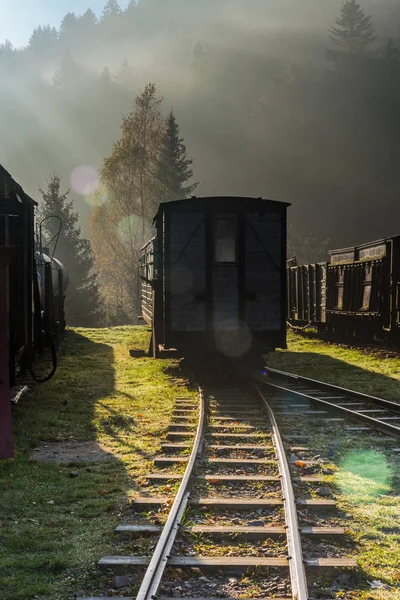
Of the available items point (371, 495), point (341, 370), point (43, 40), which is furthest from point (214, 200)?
point (43, 40)

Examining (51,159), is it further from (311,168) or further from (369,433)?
(369,433)

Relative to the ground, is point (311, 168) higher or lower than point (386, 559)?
higher

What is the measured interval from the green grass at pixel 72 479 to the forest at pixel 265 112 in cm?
6914

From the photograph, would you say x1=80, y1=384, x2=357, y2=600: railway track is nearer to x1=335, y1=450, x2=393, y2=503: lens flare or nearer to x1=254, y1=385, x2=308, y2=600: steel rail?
x1=254, y1=385, x2=308, y2=600: steel rail

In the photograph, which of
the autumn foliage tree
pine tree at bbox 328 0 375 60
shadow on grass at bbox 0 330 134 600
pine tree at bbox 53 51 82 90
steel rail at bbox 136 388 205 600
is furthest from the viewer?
pine tree at bbox 53 51 82 90

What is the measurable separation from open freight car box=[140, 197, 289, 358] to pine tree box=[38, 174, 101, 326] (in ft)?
110

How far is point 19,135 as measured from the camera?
13475cm

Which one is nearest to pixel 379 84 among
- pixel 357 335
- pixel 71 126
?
pixel 71 126

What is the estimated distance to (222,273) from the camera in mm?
12867

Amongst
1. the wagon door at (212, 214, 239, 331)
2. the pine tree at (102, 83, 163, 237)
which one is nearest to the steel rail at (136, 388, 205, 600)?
the wagon door at (212, 214, 239, 331)

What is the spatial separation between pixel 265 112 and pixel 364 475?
372 ft

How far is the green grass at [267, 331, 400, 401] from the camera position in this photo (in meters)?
13.1

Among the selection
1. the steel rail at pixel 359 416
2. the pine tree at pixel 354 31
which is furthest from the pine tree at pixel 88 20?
the steel rail at pixel 359 416

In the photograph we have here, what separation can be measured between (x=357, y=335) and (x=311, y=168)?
8534 centimetres
